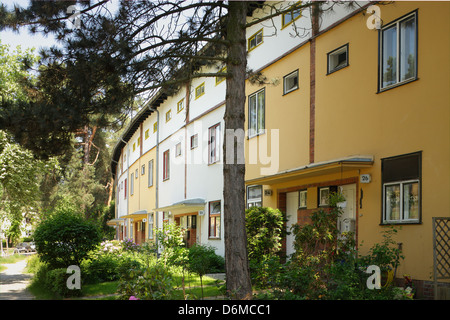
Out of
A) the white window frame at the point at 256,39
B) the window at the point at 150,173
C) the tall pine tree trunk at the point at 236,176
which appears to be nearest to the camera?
the tall pine tree trunk at the point at 236,176

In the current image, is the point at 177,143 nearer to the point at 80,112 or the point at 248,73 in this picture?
the point at 248,73

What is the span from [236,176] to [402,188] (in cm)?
351

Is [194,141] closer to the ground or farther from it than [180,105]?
closer to the ground

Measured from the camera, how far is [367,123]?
11.0 meters

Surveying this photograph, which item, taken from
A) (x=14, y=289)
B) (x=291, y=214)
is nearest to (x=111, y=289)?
(x=14, y=289)

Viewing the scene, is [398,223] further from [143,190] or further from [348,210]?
[143,190]

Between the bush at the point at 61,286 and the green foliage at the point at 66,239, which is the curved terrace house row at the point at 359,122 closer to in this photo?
the green foliage at the point at 66,239

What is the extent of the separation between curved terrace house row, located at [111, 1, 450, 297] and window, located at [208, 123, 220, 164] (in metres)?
0.15

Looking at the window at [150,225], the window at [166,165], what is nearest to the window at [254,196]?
the window at [166,165]

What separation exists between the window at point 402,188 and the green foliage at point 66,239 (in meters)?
7.91

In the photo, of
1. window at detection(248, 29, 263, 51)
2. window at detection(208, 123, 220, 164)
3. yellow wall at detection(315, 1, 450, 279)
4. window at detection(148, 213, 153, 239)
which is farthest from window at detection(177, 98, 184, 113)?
yellow wall at detection(315, 1, 450, 279)

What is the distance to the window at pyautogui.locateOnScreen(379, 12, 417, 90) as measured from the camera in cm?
988

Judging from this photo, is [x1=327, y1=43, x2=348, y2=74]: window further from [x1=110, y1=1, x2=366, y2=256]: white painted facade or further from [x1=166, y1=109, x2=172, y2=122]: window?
[x1=166, y1=109, x2=172, y2=122]: window

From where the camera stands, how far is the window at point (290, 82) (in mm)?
14378
